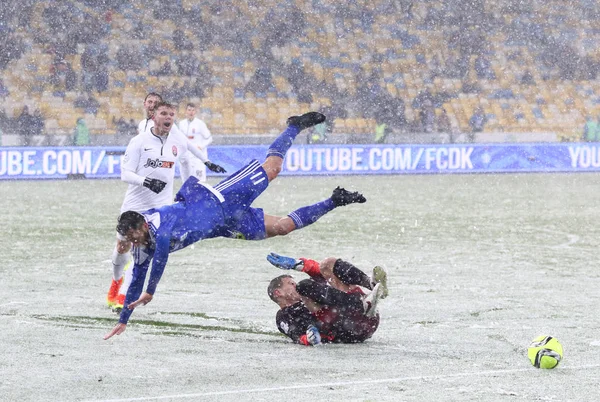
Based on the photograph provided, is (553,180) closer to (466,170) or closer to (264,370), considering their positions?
(466,170)

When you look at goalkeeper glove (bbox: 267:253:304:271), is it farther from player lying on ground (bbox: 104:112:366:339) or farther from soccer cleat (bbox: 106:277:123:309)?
soccer cleat (bbox: 106:277:123:309)

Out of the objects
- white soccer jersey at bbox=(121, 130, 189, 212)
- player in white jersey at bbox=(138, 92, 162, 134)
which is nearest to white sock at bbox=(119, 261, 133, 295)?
white soccer jersey at bbox=(121, 130, 189, 212)

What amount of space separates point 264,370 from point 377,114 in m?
28.6

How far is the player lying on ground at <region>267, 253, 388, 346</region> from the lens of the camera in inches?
321

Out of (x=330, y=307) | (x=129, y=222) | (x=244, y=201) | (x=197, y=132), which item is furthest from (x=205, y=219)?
(x=197, y=132)

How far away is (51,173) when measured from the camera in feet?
93.2

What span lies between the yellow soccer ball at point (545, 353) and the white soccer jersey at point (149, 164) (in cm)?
407

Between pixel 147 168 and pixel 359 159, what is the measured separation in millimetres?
21111

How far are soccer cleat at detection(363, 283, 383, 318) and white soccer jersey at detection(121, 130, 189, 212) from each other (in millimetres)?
2725

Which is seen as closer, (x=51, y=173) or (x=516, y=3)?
(x=51, y=173)

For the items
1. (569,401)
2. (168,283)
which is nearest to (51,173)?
(168,283)

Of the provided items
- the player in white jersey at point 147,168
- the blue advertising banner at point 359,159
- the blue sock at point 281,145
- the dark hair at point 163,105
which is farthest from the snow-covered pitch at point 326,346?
the blue advertising banner at point 359,159

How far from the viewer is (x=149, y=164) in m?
10.2

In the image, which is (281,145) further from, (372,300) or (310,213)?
(372,300)
